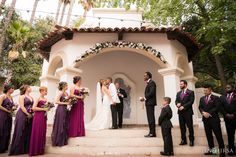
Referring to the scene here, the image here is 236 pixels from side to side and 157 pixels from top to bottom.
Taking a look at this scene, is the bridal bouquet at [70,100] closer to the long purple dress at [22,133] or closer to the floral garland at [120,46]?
the long purple dress at [22,133]

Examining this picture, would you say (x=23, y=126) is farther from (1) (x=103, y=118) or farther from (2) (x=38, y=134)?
(1) (x=103, y=118)

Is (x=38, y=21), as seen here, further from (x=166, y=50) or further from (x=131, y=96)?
(x=166, y=50)

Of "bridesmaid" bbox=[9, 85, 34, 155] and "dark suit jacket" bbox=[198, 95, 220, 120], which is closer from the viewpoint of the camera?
"dark suit jacket" bbox=[198, 95, 220, 120]

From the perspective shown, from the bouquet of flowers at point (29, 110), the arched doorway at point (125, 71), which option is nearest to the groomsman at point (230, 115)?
the arched doorway at point (125, 71)

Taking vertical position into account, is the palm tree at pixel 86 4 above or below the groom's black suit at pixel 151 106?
above

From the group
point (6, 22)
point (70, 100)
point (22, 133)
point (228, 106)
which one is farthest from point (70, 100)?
point (6, 22)

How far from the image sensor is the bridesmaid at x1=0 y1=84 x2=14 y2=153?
21.3 ft

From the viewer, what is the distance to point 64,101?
6.47 m

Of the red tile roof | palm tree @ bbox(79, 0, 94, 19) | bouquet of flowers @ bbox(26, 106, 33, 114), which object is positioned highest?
palm tree @ bbox(79, 0, 94, 19)

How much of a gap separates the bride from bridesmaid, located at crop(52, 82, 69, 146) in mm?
1594

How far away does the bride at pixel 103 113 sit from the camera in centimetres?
789

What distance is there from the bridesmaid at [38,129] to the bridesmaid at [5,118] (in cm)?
103

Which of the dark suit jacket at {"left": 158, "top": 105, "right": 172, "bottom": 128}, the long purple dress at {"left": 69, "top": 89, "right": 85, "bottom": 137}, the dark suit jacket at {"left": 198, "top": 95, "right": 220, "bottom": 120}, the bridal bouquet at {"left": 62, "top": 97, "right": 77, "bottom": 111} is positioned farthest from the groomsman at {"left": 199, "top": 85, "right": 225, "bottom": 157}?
the bridal bouquet at {"left": 62, "top": 97, "right": 77, "bottom": 111}

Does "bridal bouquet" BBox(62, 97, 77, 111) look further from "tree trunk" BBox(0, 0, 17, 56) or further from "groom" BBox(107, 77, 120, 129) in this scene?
"tree trunk" BBox(0, 0, 17, 56)
